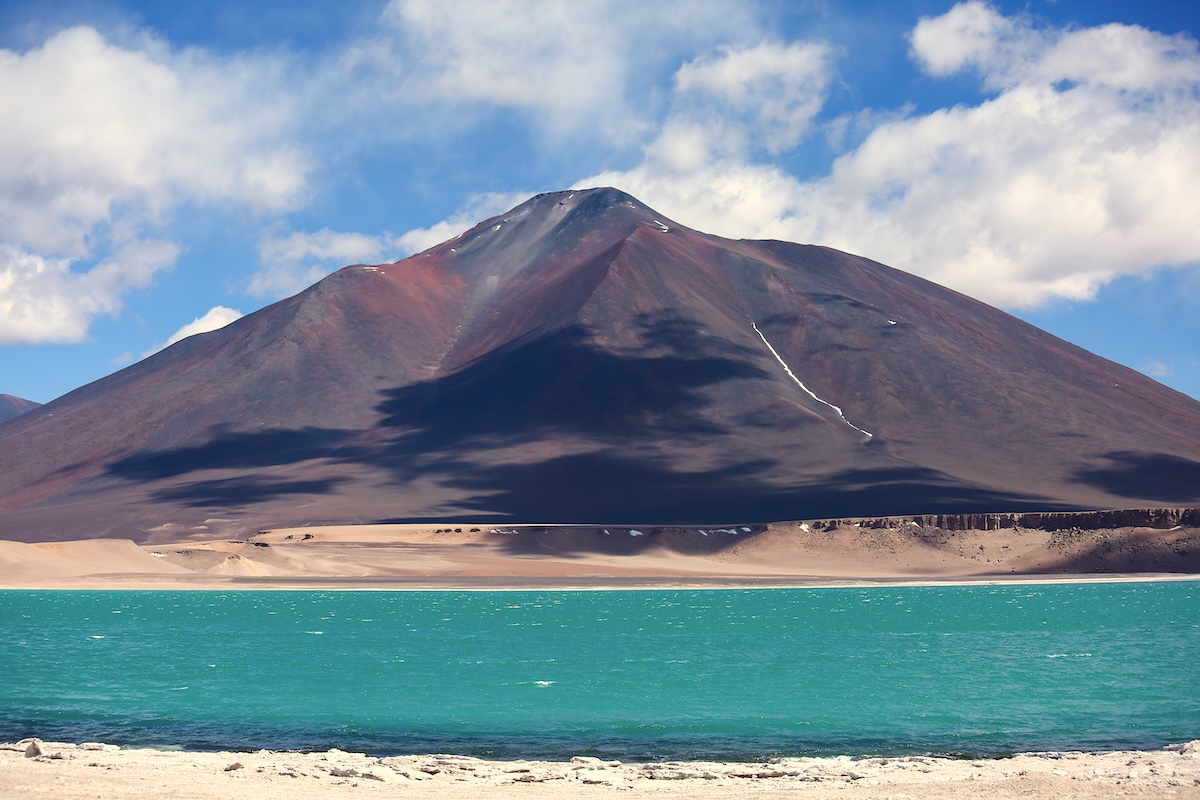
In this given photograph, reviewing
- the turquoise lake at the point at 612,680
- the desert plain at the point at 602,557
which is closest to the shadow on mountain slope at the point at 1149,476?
the desert plain at the point at 602,557

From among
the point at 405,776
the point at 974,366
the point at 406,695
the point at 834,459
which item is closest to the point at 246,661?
the point at 406,695

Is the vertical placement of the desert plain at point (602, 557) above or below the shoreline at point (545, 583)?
above

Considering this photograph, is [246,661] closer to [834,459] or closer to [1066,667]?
[1066,667]

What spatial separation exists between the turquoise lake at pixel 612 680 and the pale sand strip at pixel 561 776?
7.13ft

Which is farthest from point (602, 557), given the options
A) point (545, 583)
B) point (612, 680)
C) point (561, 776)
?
point (561, 776)

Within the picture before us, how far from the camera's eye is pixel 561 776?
75.1 ft

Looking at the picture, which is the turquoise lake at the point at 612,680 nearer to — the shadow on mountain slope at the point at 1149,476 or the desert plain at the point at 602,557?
the desert plain at the point at 602,557

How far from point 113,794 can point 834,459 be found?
139244 millimetres

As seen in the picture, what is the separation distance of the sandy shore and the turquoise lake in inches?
1245

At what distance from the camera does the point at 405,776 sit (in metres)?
22.6

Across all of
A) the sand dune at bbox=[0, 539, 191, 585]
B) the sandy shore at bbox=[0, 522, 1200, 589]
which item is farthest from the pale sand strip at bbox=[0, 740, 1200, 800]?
the sand dune at bbox=[0, 539, 191, 585]

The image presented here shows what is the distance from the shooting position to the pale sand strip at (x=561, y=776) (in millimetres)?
20219

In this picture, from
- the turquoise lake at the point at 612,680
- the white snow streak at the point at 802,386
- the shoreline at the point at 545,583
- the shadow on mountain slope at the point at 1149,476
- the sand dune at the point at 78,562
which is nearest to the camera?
the turquoise lake at the point at 612,680

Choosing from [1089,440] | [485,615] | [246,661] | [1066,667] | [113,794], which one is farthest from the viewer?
[1089,440]
